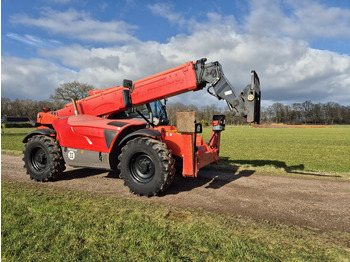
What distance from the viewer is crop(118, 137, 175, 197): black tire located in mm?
5066

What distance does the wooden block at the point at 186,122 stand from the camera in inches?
200

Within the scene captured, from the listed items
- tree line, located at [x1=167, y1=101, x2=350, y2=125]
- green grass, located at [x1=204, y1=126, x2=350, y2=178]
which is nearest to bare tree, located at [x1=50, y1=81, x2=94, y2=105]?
green grass, located at [x1=204, y1=126, x2=350, y2=178]

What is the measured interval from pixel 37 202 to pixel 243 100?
4.97 metres

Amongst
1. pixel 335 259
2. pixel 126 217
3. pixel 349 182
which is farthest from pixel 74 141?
pixel 349 182

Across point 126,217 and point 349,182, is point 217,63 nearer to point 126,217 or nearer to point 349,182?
point 126,217

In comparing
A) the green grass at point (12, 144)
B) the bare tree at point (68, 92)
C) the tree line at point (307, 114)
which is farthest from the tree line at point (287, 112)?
the green grass at point (12, 144)

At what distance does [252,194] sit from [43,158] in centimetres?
578

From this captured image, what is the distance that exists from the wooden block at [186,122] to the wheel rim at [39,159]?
4.24 m

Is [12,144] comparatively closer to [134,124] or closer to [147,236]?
[134,124]

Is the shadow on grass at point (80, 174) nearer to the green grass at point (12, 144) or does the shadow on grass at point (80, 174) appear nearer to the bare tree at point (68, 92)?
the green grass at point (12, 144)

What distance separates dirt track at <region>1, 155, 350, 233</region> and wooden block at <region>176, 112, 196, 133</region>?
1.49 m

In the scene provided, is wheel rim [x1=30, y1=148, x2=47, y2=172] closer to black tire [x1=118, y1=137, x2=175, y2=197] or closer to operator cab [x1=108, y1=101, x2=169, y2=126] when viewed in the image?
operator cab [x1=108, y1=101, x2=169, y2=126]

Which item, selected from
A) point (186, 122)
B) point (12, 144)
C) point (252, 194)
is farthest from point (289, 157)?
point (12, 144)

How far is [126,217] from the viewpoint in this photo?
403 centimetres
